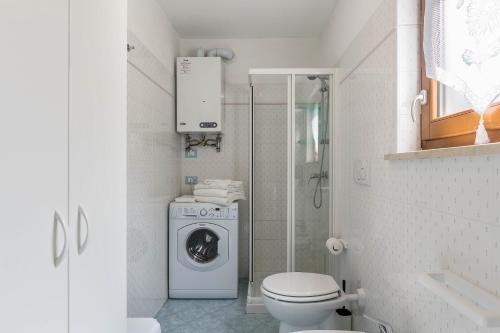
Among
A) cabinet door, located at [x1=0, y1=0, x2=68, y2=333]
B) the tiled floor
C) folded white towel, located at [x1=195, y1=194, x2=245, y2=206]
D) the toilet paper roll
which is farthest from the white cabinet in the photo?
folded white towel, located at [x1=195, y1=194, x2=245, y2=206]

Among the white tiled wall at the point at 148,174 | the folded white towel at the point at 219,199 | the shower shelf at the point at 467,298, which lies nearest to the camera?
the shower shelf at the point at 467,298

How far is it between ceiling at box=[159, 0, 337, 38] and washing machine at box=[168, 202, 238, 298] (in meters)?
1.72

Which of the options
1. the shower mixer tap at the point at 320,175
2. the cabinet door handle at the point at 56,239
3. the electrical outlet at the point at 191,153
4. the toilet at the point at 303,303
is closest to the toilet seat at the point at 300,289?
the toilet at the point at 303,303

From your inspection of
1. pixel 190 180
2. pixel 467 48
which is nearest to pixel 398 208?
pixel 467 48

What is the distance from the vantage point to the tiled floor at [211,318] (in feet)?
8.01

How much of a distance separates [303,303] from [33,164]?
1.55m

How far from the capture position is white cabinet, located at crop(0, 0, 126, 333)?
0.62 meters

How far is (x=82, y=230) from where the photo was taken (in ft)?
2.92

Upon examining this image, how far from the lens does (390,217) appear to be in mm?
1571

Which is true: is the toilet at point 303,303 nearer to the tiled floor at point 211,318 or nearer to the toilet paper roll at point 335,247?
the toilet paper roll at point 335,247

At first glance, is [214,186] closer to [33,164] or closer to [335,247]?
[335,247]

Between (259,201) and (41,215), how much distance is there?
7.32 feet

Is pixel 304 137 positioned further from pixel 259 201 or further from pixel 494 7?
pixel 494 7

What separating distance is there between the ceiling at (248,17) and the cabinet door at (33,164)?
231cm
